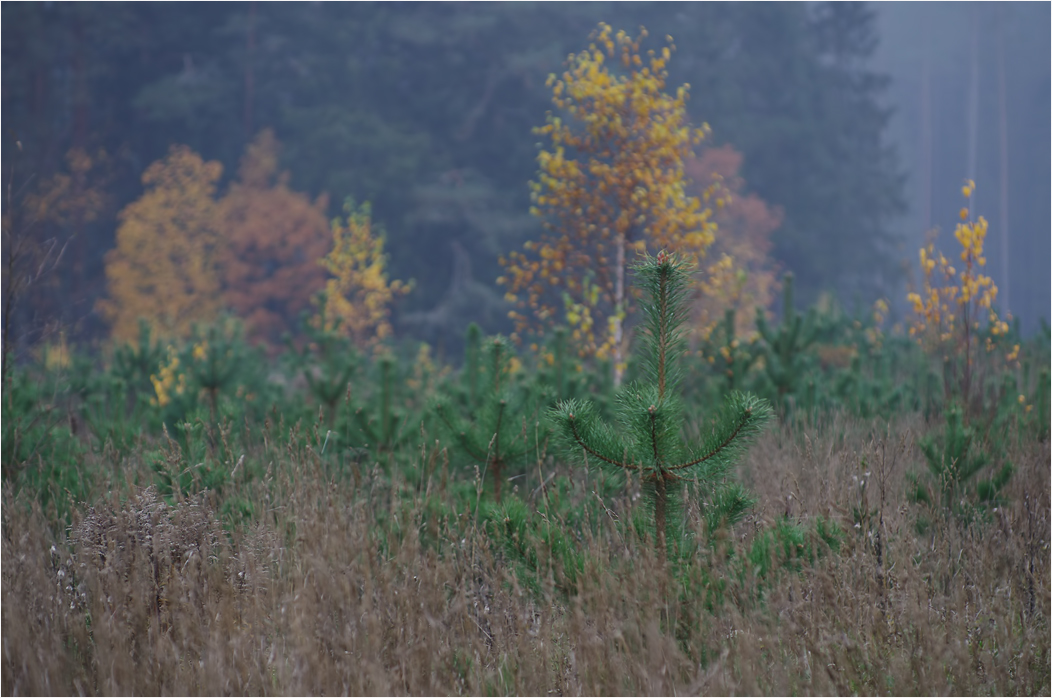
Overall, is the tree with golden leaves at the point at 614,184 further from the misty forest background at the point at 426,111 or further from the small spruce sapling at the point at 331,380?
the misty forest background at the point at 426,111

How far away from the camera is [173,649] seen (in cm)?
250

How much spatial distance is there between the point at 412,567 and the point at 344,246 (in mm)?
14422

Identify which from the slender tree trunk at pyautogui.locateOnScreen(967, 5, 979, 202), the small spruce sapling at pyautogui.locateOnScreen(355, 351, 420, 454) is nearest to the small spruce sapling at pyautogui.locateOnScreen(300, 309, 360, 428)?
the small spruce sapling at pyautogui.locateOnScreen(355, 351, 420, 454)

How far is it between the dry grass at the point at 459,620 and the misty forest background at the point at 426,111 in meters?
16.5

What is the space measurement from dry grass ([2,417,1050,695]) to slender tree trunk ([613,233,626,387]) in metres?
4.55

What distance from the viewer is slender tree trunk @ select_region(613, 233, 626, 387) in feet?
25.6

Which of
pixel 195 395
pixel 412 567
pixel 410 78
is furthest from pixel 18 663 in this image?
pixel 410 78

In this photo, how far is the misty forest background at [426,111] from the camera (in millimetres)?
21078

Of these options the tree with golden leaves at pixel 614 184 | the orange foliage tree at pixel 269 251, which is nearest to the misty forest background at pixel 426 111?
the orange foliage tree at pixel 269 251

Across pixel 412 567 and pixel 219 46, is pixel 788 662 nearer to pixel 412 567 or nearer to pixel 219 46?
pixel 412 567

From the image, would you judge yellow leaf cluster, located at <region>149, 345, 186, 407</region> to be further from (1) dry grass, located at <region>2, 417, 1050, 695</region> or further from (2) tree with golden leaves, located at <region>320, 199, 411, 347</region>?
(2) tree with golden leaves, located at <region>320, 199, 411, 347</region>

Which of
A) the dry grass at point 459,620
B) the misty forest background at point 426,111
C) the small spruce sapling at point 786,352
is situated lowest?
the dry grass at point 459,620

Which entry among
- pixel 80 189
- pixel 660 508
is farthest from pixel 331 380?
pixel 80 189

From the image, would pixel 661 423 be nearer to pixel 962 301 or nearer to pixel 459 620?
pixel 459 620
